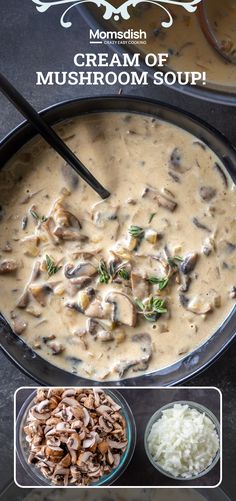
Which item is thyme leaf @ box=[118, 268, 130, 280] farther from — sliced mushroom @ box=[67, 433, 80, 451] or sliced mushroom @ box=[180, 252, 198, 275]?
sliced mushroom @ box=[67, 433, 80, 451]

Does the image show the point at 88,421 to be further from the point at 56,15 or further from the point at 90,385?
the point at 56,15

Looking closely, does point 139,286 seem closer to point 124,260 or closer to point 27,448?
point 124,260

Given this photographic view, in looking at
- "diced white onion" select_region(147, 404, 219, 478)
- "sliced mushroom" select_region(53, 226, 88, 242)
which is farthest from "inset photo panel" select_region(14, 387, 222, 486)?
"sliced mushroom" select_region(53, 226, 88, 242)

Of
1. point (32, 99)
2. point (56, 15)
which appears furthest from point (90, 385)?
point (56, 15)

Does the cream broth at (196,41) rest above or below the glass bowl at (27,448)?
above

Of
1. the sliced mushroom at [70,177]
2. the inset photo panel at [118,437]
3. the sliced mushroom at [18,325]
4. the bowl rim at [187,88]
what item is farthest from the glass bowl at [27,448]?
the bowl rim at [187,88]

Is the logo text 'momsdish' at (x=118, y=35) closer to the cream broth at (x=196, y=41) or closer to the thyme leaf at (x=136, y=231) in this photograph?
the cream broth at (x=196, y=41)
